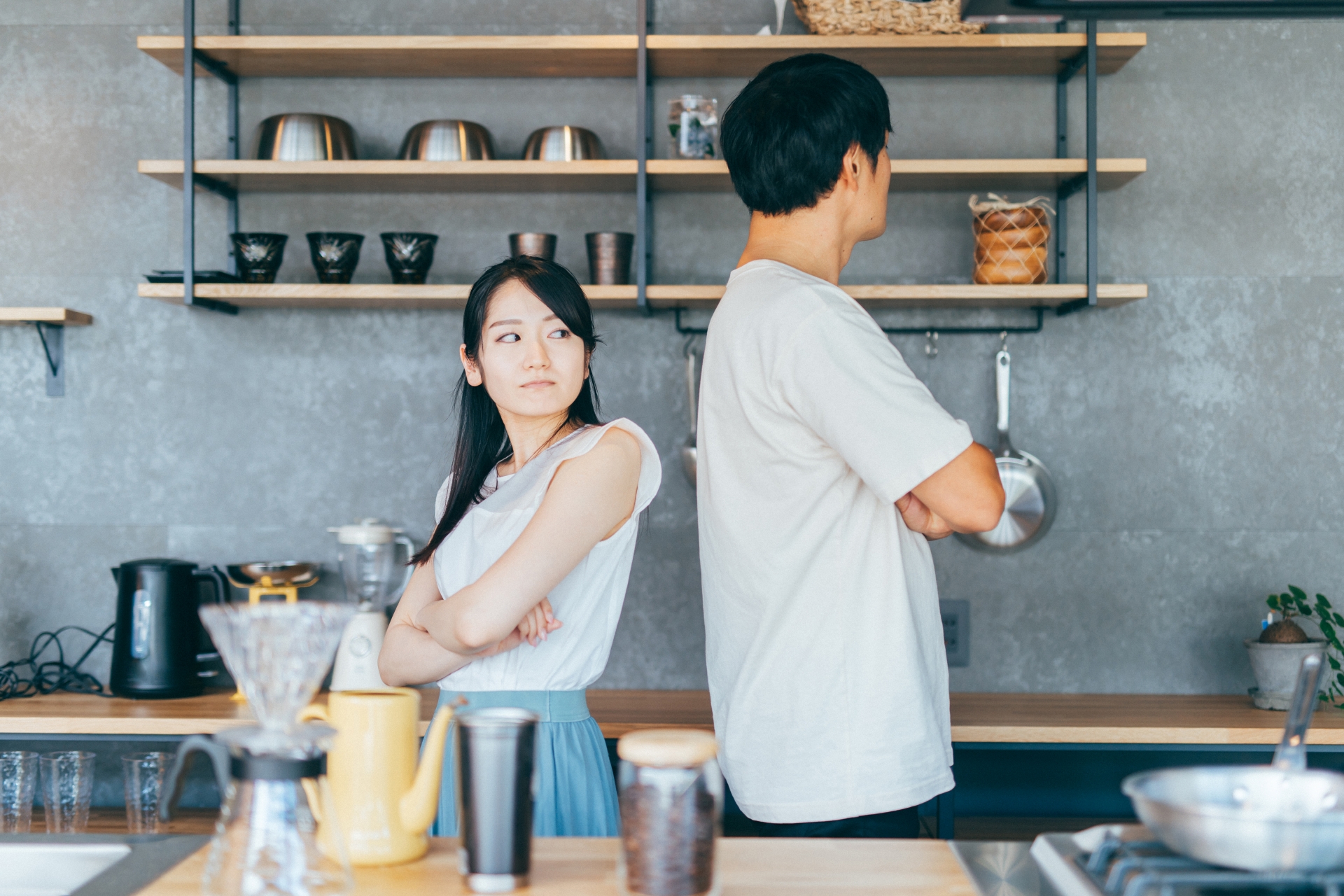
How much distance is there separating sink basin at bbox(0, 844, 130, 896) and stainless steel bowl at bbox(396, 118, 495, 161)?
1.68 m

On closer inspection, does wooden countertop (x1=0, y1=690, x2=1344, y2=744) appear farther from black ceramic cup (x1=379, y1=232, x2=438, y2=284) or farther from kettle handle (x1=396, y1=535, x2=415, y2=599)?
black ceramic cup (x1=379, y1=232, x2=438, y2=284)

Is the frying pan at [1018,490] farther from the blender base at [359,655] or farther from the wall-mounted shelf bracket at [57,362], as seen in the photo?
the wall-mounted shelf bracket at [57,362]

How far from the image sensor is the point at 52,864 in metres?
1.05

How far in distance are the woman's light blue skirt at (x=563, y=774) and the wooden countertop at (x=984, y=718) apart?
852 mm

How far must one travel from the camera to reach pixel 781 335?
1250 millimetres

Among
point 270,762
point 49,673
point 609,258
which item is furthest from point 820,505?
point 49,673

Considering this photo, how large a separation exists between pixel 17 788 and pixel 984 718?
6.17ft

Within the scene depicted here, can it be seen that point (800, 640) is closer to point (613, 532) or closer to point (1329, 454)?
point (613, 532)

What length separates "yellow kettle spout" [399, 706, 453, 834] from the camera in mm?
905

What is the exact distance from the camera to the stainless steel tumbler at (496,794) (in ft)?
2.80

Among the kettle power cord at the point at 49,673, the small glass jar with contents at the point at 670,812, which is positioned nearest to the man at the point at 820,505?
the small glass jar with contents at the point at 670,812

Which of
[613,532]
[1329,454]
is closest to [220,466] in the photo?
[613,532]

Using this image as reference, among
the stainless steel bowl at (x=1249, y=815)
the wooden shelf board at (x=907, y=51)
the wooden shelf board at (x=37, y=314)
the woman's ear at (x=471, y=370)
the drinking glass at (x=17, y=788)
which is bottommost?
the drinking glass at (x=17, y=788)

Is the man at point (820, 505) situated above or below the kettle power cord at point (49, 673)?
above
